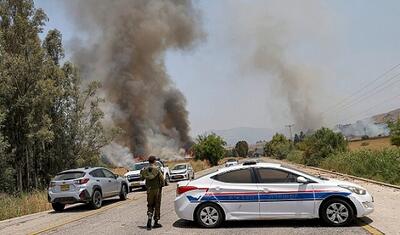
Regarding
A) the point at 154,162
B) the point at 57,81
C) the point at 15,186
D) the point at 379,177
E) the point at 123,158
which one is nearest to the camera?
the point at 154,162

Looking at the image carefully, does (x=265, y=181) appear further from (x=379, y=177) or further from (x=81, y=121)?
(x=81, y=121)

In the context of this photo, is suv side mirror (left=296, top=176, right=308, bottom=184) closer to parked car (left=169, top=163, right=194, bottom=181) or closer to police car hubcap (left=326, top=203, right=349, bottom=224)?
police car hubcap (left=326, top=203, right=349, bottom=224)

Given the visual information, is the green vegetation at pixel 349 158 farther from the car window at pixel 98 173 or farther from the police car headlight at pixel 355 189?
the car window at pixel 98 173

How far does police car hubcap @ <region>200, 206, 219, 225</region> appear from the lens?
10336 mm

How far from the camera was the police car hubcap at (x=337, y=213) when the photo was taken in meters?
9.72

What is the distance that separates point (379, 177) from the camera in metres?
24.2

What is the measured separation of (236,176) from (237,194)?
0.44 metres

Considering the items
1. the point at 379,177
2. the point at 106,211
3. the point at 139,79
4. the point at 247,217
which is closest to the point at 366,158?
the point at 379,177

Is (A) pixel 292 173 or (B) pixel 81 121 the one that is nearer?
(A) pixel 292 173

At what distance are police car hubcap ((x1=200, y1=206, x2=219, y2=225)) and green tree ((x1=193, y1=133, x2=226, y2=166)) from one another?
64.3 metres

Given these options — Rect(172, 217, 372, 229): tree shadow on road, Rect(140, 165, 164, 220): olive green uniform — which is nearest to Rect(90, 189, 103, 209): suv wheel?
Rect(140, 165, 164, 220): olive green uniform

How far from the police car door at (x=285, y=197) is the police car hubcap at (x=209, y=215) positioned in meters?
1.04

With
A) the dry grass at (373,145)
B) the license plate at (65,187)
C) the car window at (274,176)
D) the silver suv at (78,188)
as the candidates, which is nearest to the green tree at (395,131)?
the dry grass at (373,145)

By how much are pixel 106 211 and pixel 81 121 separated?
2094 centimetres
